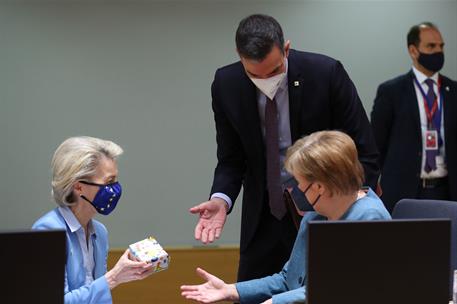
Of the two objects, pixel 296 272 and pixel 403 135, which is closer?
pixel 296 272

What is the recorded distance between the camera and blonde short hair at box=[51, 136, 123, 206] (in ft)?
9.96

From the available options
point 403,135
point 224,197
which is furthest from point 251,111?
point 403,135

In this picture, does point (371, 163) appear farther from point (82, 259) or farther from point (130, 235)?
point (130, 235)

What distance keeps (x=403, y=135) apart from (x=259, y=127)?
6.78ft

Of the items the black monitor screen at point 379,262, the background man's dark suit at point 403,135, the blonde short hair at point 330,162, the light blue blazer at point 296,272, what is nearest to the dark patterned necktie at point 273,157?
the light blue blazer at point 296,272

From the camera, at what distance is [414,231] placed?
2.08 metres

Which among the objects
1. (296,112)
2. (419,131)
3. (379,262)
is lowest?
(379,262)

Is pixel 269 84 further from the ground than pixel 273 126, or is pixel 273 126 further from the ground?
pixel 269 84

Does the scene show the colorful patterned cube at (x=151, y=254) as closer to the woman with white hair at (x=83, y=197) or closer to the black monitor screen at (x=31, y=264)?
the woman with white hair at (x=83, y=197)

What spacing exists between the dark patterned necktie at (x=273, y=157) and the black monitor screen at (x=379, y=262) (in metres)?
1.41

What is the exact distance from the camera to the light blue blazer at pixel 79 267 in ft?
8.98

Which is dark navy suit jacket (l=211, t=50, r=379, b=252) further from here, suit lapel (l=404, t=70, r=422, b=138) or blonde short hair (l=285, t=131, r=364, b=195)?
suit lapel (l=404, t=70, r=422, b=138)

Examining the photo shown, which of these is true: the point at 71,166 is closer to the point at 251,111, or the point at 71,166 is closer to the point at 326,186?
the point at 251,111

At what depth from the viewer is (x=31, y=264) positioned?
195 centimetres
